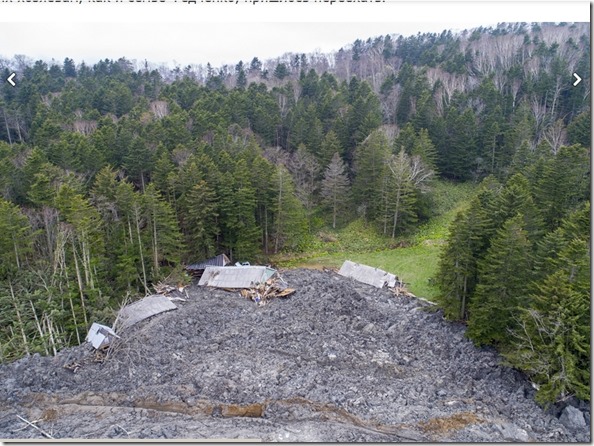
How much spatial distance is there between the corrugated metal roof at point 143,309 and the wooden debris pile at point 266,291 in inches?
184

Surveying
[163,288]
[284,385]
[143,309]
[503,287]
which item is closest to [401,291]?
[503,287]

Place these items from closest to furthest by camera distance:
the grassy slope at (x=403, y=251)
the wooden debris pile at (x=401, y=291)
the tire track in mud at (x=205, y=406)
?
the tire track in mud at (x=205, y=406), the wooden debris pile at (x=401, y=291), the grassy slope at (x=403, y=251)

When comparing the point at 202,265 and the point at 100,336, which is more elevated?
the point at 100,336

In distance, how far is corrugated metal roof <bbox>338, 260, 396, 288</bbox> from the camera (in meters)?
28.5

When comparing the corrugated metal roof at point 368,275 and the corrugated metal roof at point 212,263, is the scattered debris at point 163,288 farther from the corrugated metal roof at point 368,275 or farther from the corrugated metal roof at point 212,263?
the corrugated metal roof at point 368,275

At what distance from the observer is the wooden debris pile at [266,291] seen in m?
26.1

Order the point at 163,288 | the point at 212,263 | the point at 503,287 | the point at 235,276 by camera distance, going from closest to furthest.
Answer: the point at 503,287 < the point at 163,288 < the point at 235,276 < the point at 212,263

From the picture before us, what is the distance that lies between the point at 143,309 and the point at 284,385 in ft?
30.9

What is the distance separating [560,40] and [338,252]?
4292 cm

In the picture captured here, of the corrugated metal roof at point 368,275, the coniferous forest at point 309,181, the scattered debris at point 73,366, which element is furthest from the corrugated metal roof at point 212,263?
the scattered debris at point 73,366

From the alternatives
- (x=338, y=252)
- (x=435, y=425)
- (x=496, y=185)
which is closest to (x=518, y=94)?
(x=496, y=185)

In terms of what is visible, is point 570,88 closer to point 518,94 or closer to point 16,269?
point 518,94

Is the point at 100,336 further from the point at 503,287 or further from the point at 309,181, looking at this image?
the point at 309,181

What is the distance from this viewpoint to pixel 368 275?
29172 mm
